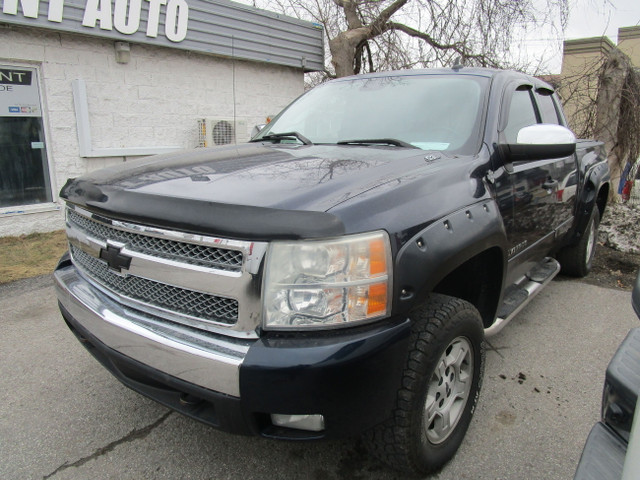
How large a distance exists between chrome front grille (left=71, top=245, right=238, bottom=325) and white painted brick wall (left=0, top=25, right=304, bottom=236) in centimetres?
501

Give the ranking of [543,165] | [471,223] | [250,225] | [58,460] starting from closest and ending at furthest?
[250,225], [471,223], [58,460], [543,165]

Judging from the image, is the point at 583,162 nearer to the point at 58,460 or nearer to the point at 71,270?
the point at 71,270

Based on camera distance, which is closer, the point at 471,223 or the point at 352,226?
the point at 352,226

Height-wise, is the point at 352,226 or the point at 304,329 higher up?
the point at 352,226

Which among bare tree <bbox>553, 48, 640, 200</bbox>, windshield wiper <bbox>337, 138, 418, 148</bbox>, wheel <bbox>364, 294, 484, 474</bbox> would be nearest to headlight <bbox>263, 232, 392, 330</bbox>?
wheel <bbox>364, 294, 484, 474</bbox>

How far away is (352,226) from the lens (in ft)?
5.36

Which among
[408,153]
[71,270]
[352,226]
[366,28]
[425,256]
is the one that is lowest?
[71,270]

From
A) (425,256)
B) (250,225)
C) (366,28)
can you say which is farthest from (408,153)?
(366,28)

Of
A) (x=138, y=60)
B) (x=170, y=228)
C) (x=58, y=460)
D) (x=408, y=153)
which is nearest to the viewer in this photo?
(x=170, y=228)

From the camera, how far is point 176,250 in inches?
71.4

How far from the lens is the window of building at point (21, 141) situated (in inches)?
235

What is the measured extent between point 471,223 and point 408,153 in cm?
53

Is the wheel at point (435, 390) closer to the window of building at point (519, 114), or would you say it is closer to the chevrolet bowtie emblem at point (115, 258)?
the chevrolet bowtie emblem at point (115, 258)

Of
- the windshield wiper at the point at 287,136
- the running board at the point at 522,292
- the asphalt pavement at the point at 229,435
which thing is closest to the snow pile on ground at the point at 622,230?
the running board at the point at 522,292
